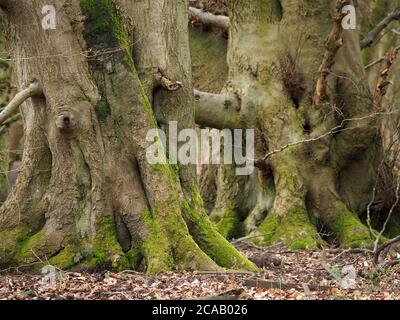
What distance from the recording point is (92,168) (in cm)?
1038

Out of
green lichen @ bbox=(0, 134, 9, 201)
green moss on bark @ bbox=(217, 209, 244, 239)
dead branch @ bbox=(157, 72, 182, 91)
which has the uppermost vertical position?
dead branch @ bbox=(157, 72, 182, 91)

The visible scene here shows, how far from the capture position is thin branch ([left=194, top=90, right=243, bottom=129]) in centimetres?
1459

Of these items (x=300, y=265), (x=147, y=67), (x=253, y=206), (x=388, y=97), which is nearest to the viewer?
(x=147, y=67)

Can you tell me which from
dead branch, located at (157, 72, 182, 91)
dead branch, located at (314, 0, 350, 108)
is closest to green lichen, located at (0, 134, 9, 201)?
dead branch, located at (314, 0, 350, 108)

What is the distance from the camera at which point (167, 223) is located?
10195 mm

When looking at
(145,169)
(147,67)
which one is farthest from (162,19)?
(145,169)

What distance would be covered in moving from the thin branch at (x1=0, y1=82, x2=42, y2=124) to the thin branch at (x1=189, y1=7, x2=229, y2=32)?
7.49 m

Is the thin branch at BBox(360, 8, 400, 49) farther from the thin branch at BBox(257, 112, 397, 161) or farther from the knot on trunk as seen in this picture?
the knot on trunk

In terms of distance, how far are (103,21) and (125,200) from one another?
214 centimetres

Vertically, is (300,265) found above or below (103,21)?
below

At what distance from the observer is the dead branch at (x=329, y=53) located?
13.5 meters

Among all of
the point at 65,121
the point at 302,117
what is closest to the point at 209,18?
the point at 302,117

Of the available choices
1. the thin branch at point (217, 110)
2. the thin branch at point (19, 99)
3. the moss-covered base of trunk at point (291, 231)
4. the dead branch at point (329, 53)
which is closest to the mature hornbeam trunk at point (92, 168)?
the thin branch at point (19, 99)

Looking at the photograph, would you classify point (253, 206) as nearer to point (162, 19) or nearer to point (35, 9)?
point (162, 19)
